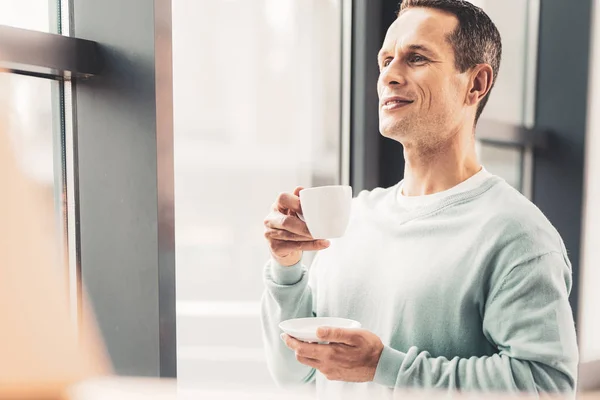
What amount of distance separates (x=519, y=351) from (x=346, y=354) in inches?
9.6

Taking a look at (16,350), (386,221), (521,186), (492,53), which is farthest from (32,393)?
(521,186)

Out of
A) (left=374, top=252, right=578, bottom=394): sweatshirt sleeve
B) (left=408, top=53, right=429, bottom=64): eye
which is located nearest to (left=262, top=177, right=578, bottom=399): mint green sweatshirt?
(left=374, top=252, right=578, bottom=394): sweatshirt sleeve

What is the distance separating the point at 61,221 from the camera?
3.13ft

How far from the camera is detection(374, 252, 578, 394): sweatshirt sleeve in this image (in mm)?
833

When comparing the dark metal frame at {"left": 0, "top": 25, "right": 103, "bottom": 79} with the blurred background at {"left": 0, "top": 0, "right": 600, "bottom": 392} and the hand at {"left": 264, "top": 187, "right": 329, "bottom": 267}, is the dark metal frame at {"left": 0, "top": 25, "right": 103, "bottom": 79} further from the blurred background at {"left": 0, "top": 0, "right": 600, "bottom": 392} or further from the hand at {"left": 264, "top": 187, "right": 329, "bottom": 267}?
the hand at {"left": 264, "top": 187, "right": 329, "bottom": 267}

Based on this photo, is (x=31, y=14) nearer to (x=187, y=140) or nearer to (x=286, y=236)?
(x=187, y=140)

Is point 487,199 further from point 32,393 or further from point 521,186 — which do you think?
point 521,186

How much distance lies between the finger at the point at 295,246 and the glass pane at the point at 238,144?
0.21m

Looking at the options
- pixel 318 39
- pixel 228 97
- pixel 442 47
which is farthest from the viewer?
pixel 318 39

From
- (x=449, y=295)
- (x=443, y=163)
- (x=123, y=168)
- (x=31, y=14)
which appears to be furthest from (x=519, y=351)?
(x=31, y=14)

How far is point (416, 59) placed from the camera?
102cm

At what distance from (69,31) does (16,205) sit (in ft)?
0.95

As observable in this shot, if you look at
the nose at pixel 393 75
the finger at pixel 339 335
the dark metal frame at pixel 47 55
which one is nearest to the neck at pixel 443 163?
the nose at pixel 393 75

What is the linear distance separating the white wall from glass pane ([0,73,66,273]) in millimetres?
1778
